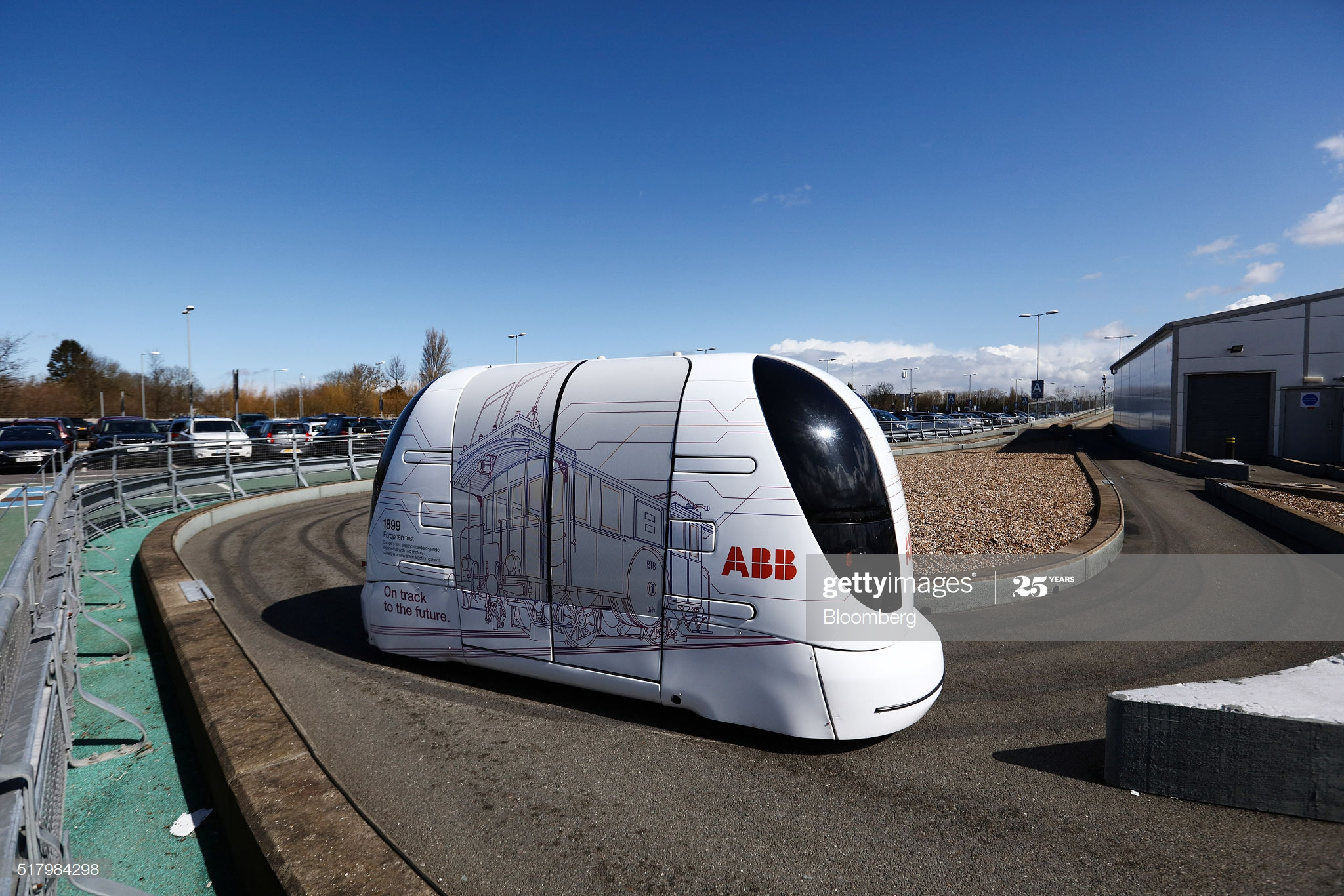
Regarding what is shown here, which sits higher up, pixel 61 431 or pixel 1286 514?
pixel 61 431

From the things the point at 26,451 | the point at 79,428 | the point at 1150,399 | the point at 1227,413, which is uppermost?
the point at 1150,399

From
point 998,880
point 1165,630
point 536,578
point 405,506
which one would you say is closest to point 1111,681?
point 1165,630

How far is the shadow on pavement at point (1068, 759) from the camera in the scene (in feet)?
12.8

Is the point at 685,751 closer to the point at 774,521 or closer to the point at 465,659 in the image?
the point at 774,521

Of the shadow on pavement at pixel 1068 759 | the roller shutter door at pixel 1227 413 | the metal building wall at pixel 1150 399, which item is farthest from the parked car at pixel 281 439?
the metal building wall at pixel 1150 399

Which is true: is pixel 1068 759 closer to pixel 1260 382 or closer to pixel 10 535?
pixel 10 535

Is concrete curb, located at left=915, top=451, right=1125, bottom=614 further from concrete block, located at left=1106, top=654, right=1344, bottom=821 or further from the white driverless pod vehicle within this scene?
concrete block, located at left=1106, top=654, right=1344, bottom=821

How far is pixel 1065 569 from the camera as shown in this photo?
26.6ft

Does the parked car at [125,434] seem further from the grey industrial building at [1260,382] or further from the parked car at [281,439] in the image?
the grey industrial building at [1260,382]

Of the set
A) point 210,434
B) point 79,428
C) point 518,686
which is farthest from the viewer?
point 79,428

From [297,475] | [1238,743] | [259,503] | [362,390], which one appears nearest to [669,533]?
[1238,743]

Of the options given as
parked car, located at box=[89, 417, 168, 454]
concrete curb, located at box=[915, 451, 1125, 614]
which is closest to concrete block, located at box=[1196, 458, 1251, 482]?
concrete curb, located at box=[915, 451, 1125, 614]

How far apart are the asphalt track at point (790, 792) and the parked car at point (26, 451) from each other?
23391 mm

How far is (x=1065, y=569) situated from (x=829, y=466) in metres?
5.80
